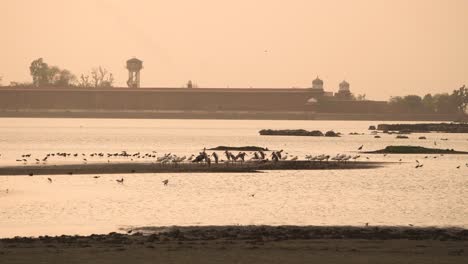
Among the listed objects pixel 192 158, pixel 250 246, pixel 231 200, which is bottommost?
pixel 250 246

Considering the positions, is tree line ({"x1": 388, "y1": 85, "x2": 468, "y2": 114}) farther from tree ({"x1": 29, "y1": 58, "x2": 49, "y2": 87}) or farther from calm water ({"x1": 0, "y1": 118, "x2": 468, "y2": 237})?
calm water ({"x1": 0, "y1": 118, "x2": 468, "y2": 237})

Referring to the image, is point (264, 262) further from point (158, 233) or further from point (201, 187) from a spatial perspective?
point (201, 187)

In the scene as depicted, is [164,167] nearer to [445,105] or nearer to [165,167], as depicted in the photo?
[165,167]

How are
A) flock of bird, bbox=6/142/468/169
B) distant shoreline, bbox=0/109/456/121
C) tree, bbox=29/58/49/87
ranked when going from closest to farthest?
flock of bird, bbox=6/142/468/169
distant shoreline, bbox=0/109/456/121
tree, bbox=29/58/49/87

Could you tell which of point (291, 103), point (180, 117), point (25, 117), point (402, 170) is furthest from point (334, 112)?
point (402, 170)

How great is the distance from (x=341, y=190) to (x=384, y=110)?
11068 centimetres

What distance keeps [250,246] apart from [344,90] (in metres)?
122

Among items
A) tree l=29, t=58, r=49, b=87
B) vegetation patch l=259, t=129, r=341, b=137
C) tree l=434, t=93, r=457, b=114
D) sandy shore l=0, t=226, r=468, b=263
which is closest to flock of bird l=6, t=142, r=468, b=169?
sandy shore l=0, t=226, r=468, b=263

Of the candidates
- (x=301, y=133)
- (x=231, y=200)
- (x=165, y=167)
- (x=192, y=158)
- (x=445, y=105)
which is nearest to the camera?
(x=231, y=200)

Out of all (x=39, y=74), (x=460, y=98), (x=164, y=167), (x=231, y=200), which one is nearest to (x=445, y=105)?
(x=460, y=98)

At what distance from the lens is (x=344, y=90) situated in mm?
137250

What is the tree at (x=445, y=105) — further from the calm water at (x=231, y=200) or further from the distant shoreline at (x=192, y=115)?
the calm water at (x=231, y=200)

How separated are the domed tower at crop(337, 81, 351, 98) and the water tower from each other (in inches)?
957

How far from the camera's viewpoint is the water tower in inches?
5655
